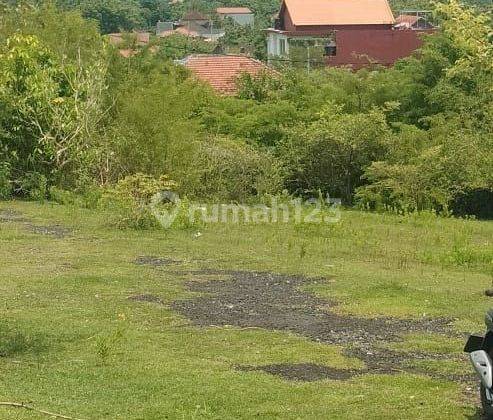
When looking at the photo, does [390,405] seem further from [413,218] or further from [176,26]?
[176,26]

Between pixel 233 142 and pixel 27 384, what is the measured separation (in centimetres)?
1496

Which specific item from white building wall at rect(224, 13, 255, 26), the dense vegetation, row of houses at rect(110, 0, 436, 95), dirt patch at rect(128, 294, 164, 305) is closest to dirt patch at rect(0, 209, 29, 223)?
the dense vegetation

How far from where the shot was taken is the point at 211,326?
30.4ft

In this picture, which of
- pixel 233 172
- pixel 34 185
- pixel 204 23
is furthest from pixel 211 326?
pixel 204 23

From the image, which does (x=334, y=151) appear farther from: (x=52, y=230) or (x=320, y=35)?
(x=320, y=35)

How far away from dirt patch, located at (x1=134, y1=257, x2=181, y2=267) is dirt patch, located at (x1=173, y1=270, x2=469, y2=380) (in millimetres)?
1217

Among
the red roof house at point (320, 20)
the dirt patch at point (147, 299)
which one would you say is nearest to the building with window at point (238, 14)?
the red roof house at point (320, 20)

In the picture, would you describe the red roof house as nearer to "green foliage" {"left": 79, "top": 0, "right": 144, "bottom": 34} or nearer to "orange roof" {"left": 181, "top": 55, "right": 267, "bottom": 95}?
"orange roof" {"left": 181, "top": 55, "right": 267, "bottom": 95}

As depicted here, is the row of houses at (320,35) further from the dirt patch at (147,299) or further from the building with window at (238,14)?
the dirt patch at (147,299)

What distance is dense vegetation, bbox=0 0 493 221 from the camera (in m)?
19.1

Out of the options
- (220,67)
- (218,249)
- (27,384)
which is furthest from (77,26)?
(27,384)

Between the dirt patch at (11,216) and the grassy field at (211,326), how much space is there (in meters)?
0.07

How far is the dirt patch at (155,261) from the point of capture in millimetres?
12656

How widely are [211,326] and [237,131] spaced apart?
15.1 m
